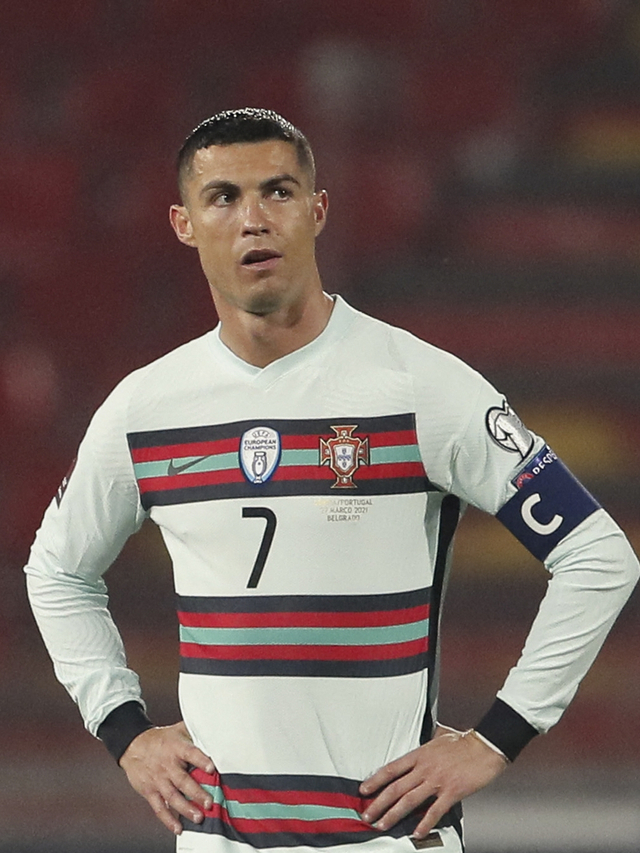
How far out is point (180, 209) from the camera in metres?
1.82

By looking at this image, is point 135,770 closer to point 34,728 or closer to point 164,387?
point 164,387

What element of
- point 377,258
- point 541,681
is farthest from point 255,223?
point 377,258

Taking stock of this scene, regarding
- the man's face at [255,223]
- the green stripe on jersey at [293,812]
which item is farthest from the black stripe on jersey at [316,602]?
the man's face at [255,223]

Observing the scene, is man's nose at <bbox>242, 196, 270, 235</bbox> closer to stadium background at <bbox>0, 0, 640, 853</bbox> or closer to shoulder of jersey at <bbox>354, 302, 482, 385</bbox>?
shoulder of jersey at <bbox>354, 302, 482, 385</bbox>

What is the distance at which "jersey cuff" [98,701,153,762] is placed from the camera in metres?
1.82

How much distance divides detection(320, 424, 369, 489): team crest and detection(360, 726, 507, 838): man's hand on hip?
12.5 inches

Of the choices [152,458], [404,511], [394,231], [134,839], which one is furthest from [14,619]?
[404,511]

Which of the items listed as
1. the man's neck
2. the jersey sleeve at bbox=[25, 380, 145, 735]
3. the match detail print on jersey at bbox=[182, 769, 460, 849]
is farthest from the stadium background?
the match detail print on jersey at bbox=[182, 769, 460, 849]

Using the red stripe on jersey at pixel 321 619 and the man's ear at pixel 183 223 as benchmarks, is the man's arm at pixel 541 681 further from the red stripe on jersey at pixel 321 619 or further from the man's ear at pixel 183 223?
the man's ear at pixel 183 223

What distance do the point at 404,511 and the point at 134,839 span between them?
1589 millimetres

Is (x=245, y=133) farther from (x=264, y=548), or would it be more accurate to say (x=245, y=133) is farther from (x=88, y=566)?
(x=88, y=566)

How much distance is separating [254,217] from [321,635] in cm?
49

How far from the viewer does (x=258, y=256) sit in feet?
5.52

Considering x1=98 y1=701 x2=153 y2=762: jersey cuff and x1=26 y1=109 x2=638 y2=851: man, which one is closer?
x1=26 y1=109 x2=638 y2=851: man
